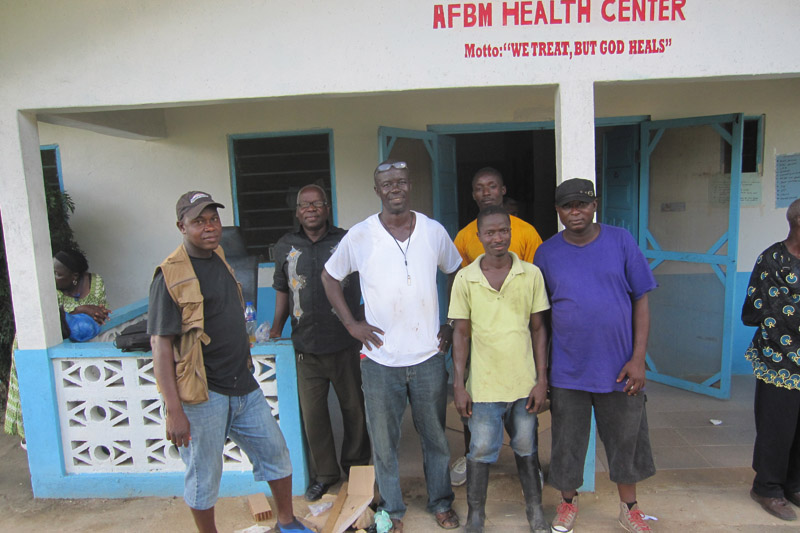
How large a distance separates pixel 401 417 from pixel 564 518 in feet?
3.15

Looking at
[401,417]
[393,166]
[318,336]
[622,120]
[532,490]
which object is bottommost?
[532,490]

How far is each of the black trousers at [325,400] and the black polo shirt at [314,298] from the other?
8cm

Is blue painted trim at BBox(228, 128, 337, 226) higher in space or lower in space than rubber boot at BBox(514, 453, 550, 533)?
higher

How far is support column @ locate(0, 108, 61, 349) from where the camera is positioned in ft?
10.6

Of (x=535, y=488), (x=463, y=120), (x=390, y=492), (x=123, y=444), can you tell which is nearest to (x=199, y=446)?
(x=390, y=492)

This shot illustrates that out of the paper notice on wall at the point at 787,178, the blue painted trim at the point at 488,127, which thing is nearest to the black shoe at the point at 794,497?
the paper notice on wall at the point at 787,178

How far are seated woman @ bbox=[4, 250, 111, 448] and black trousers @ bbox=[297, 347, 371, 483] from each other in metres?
1.49

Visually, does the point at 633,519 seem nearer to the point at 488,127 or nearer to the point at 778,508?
the point at 778,508

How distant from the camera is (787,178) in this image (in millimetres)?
4840

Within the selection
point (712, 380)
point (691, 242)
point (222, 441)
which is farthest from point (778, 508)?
point (222, 441)

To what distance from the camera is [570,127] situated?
122 inches

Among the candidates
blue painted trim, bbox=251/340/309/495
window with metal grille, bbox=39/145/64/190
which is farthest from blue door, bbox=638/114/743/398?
window with metal grille, bbox=39/145/64/190

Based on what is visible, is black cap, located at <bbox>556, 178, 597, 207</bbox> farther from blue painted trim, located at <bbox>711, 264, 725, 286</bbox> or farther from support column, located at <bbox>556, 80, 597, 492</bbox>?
blue painted trim, located at <bbox>711, 264, 725, 286</bbox>

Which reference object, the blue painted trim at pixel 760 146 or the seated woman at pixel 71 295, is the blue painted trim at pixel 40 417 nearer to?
the seated woman at pixel 71 295
